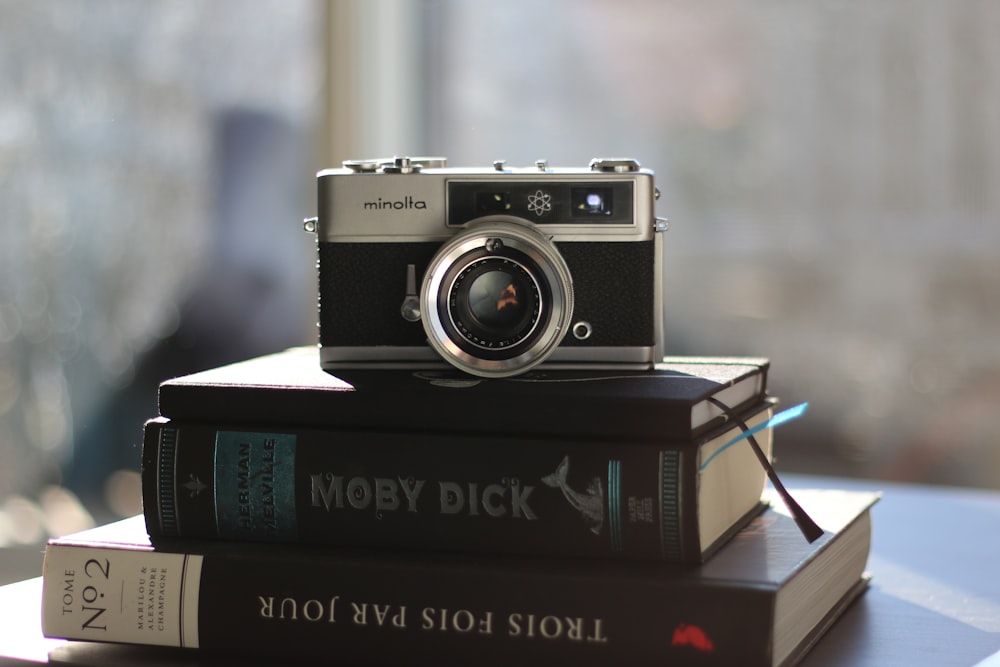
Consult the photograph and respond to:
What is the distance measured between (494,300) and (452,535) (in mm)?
135

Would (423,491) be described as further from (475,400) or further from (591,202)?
(591,202)

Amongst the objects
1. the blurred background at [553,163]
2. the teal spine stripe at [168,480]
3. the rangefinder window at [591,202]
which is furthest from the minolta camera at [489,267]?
the blurred background at [553,163]

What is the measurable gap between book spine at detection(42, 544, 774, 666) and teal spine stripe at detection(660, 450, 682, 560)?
0.02m

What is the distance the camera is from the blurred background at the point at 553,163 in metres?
1.32

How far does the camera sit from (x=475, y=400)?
54cm

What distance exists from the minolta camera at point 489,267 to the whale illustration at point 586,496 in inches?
3.4

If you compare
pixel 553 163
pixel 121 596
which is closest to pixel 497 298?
pixel 121 596

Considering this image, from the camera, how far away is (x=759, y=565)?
1.69 feet

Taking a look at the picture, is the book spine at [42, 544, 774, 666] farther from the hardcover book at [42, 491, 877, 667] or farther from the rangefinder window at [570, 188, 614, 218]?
the rangefinder window at [570, 188, 614, 218]

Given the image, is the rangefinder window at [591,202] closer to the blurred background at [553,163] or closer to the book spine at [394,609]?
the book spine at [394,609]

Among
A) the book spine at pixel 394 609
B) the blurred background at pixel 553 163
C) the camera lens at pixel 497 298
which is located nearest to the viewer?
the book spine at pixel 394 609

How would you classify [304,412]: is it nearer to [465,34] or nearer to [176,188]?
[176,188]

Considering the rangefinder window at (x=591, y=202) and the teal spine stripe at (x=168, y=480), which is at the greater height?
the rangefinder window at (x=591, y=202)

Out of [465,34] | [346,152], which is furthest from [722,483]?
[465,34]
